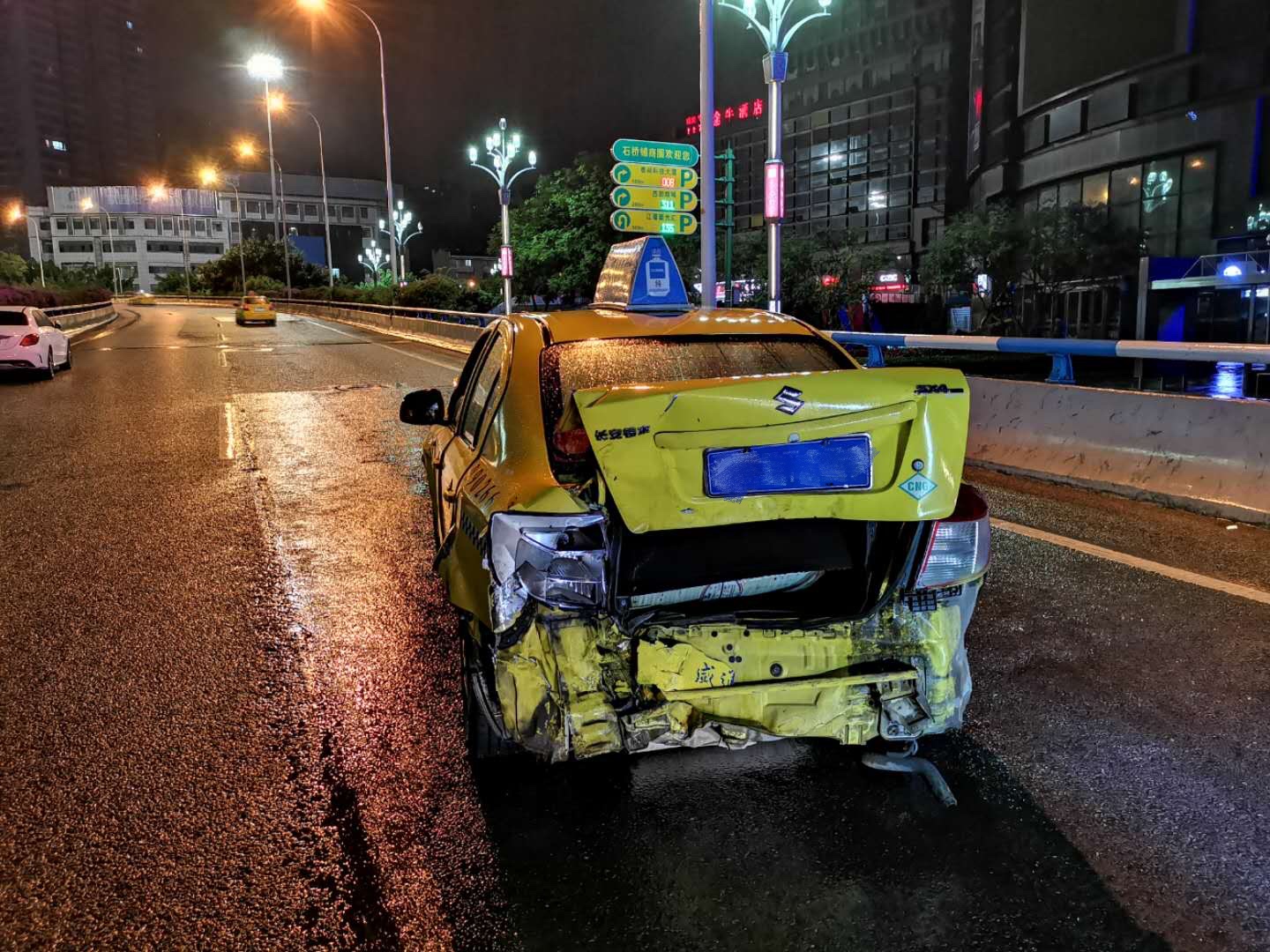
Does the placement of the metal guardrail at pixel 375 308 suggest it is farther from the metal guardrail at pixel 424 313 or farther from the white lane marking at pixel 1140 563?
the white lane marking at pixel 1140 563

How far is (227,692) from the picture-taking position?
4.20m

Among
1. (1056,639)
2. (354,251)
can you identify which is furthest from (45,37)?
(1056,639)

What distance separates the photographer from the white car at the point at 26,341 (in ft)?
60.3

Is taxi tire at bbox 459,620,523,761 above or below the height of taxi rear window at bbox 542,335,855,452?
below

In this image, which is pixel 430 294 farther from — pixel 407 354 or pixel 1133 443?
pixel 1133 443

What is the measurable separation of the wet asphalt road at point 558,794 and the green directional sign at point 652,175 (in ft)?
64.6

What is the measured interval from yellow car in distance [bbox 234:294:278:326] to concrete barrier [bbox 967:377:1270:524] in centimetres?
3849

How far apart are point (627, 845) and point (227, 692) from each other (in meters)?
2.08

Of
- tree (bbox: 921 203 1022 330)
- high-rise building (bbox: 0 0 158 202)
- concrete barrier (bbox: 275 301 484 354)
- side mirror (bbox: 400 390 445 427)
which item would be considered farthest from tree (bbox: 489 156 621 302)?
high-rise building (bbox: 0 0 158 202)

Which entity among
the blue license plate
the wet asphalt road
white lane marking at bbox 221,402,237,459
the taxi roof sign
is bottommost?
the wet asphalt road

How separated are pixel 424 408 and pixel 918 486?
9.10ft

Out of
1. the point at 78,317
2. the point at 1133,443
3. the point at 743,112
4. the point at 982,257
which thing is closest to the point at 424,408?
the point at 1133,443

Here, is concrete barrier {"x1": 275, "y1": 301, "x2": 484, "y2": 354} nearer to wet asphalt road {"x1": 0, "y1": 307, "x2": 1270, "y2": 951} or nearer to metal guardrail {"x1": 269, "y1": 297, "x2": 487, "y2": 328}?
metal guardrail {"x1": 269, "y1": 297, "x2": 487, "y2": 328}

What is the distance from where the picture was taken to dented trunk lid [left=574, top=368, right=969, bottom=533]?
2.84m
